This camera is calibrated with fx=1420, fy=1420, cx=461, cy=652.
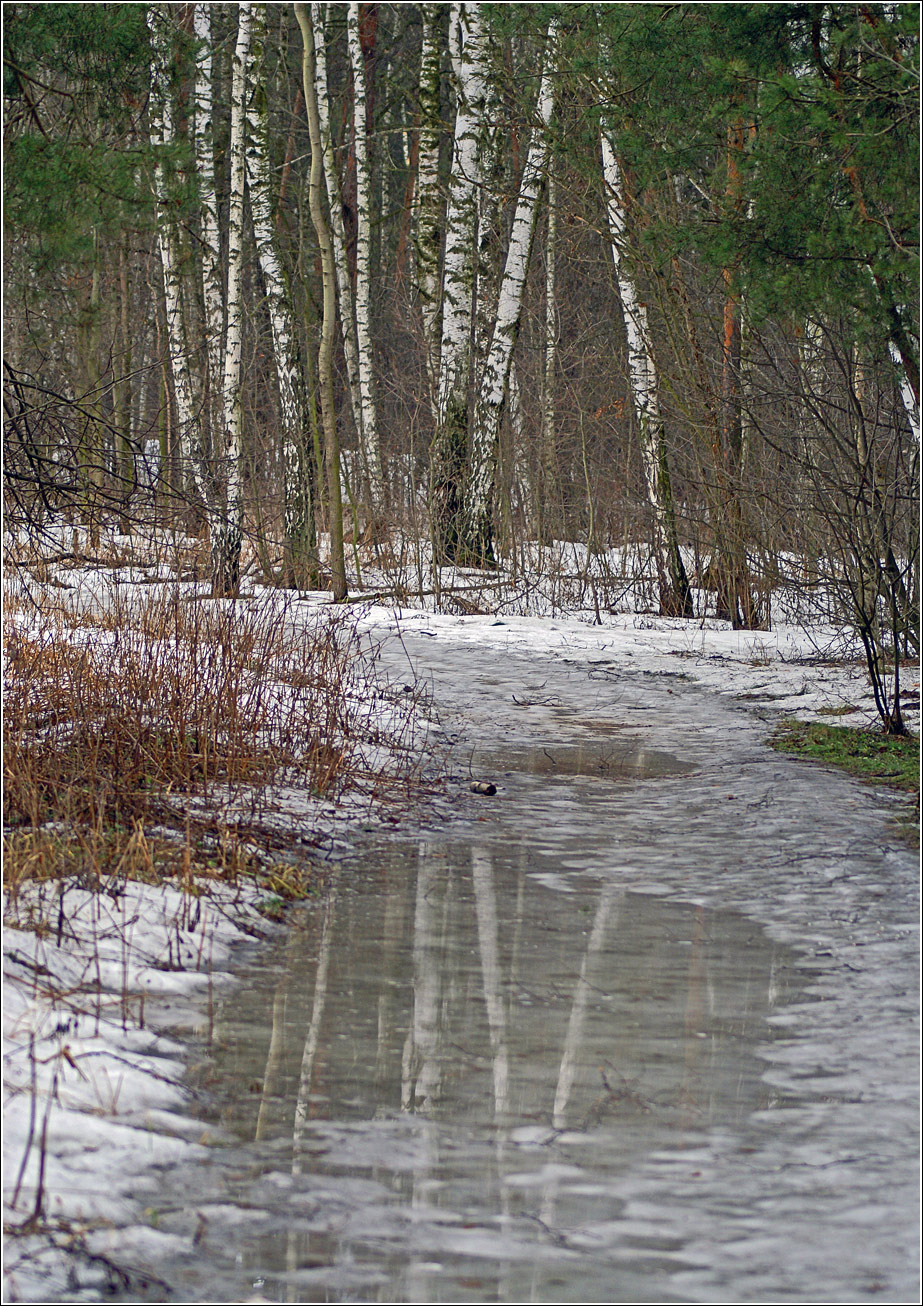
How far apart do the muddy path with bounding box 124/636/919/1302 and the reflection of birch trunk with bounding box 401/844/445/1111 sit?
0.04ft

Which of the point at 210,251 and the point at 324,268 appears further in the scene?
the point at 210,251

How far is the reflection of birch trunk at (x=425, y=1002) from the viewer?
3688mm

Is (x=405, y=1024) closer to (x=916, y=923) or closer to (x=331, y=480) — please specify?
(x=916, y=923)

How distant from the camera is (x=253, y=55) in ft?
50.0

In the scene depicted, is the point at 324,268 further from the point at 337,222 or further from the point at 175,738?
the point at 337,222

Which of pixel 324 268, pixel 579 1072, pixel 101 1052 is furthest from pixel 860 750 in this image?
pixel 324 268

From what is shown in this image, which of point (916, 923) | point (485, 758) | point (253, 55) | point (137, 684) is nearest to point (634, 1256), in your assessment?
point (916, 923)

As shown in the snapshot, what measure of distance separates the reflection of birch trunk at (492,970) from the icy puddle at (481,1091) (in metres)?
0.01

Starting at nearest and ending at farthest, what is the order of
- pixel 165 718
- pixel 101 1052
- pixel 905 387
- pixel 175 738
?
pixel 101 1052, pixel 175 738, pixel 165 718, pixel 905 387

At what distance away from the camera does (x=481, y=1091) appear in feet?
12.1

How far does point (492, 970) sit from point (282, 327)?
12.3m

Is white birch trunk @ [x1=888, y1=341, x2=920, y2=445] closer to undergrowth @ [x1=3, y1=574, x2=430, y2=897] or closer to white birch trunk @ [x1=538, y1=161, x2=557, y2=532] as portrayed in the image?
undergrowth @ [x1=3, y1=574, x2=430, y2=897]

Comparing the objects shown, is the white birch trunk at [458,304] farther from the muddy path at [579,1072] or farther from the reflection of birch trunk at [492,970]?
the reflection of birch trunk at [492,970]

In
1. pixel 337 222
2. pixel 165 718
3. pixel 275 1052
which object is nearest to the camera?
pixel 275 1052
